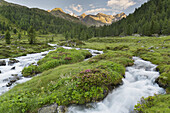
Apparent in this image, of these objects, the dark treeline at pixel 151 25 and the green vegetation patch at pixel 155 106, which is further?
the dark treeline at pixel 151 25

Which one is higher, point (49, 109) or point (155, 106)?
point (155, 106)

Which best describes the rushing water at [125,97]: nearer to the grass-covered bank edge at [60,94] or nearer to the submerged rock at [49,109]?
the grass-covered bank edge at [60,94]

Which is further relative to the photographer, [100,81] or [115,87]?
[115,87]

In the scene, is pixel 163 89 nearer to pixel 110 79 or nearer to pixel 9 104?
pixel 110 79


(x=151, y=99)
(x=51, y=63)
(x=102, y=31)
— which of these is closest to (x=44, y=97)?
A: (x=151, y=99)

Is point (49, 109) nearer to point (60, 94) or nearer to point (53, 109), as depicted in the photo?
point (53, 109)

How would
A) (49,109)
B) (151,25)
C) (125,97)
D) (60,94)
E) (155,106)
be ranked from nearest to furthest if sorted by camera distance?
(155,106) → (49,109) → (60,94) → (125,97) → (151,25)

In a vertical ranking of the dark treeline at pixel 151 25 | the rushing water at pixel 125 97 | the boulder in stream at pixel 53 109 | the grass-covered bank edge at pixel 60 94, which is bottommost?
the rushing water at pixel 125 97

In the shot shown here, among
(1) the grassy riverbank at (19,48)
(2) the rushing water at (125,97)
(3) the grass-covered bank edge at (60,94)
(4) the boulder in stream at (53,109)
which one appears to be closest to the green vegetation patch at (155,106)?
(2) the rushing water at (125,97)

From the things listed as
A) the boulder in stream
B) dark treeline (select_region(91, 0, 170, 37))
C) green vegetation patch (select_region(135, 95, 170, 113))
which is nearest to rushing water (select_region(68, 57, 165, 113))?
the boulder in stream

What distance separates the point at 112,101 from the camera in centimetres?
828

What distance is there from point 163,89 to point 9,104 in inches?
545

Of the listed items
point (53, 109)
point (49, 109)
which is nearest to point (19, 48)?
point (49, 109)

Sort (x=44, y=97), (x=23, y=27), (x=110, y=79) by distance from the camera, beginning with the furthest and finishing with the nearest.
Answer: (x=23, y=27), (x=110, y=79), (x=44, y=97)
